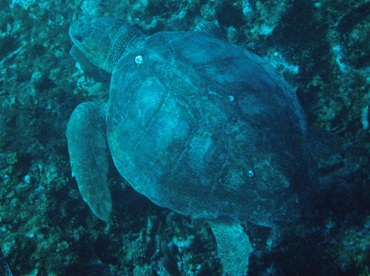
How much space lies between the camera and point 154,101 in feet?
9.65

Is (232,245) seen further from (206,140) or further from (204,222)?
(206,140)

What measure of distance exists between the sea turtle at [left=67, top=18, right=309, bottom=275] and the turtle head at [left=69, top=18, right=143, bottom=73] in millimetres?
923

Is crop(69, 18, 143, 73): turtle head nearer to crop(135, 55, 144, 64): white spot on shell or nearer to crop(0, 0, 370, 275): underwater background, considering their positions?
crop(0, 0, 370, 275): underwater background

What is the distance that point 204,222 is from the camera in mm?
3285

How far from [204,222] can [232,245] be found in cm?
57

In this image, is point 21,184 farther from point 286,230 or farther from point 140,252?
point 286,230

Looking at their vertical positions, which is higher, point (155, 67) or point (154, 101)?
point (155, 67)

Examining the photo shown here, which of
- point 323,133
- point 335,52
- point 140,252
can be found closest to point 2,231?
point 140,252

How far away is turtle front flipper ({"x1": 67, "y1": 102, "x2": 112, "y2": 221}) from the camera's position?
10.2 feet

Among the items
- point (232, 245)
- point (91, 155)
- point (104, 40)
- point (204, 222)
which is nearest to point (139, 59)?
point (104, 40)

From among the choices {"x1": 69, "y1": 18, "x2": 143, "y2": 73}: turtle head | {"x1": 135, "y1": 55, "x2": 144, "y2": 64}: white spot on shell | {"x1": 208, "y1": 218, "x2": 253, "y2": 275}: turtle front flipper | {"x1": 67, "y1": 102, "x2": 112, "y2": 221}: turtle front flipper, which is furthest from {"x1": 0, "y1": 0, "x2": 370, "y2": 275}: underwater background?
{"x1": 135, "y1": 55, "x2": 144, "y2": 64}: white spot on shell

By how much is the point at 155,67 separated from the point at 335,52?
2684mm

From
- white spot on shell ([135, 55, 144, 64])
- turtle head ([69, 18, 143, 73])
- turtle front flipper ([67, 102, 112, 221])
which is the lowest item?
turtle front flipper ([67, 102, 112, 221])

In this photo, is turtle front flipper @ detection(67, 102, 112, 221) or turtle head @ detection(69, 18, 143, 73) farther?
turtle head @ detection(69, 18, 143, 73)
